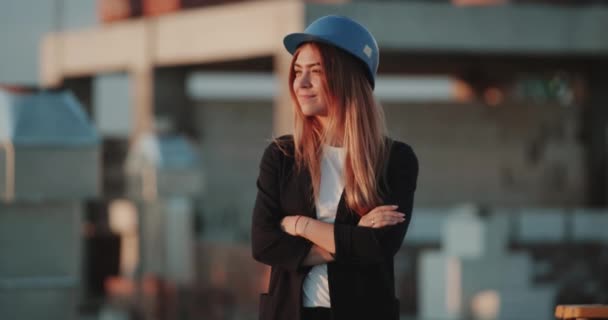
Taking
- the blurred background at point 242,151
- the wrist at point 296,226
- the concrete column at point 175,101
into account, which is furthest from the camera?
the concrete column at point 175,101

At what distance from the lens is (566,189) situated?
Answer: 35938 mm

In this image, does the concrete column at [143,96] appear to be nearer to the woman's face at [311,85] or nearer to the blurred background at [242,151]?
the blurred background at [242,151]

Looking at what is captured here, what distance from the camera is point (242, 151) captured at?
37375 mm

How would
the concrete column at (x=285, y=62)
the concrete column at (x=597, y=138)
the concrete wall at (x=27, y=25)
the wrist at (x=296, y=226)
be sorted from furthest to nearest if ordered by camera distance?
the concrete column at (x=597, y=138), the concrete column at (x=285, y=62), the concrete wall at (x=27, y=25), the wrist at (x=296, y=226)

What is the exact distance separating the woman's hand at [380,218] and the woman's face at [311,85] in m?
0.32

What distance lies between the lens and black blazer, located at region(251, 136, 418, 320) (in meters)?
4.02

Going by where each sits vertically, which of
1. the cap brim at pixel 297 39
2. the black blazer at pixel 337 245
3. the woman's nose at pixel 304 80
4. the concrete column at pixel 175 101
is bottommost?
the black blazer at pixel 337 245

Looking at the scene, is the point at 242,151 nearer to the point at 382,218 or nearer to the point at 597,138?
the point at 597,138

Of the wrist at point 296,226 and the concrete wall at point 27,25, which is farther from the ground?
the concrete wall at point 27,25

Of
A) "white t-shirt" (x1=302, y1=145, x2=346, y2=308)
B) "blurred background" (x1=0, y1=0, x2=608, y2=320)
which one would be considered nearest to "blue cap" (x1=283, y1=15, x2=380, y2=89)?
"white t-shirt" (x1=302, y1=145, x2=346, y2=308)

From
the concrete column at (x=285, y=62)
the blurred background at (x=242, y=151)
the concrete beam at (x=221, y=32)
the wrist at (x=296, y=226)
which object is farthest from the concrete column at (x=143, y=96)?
the wrist at (x=296, y=226)

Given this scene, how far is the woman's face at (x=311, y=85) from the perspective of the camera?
13.7 ft

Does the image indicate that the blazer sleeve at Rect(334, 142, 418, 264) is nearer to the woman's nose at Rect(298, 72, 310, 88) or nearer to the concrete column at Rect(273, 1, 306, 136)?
the woman's nose at Rect(298, 72, 310, 88)

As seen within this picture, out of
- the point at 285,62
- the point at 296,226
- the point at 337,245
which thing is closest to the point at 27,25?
the point at 285,62
